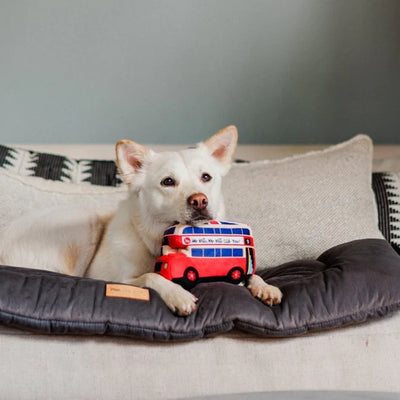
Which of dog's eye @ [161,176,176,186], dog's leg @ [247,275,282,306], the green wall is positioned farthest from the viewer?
the green wall

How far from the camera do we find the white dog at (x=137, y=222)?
1.94 metres

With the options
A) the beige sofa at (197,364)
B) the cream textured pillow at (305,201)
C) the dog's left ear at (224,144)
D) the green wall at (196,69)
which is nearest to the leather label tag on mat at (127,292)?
the beige sofa at (197,364)

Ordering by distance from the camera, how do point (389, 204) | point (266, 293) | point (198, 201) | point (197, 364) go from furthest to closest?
point (389, 204) → point (198, 201) → point (266, 293) → point (197, 364)

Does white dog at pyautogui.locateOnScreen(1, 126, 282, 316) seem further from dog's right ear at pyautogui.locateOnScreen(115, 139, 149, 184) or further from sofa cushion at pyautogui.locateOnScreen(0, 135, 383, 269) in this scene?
sofa cushion at pyautogui.locateOnScreen(0, 135, 383, 269)

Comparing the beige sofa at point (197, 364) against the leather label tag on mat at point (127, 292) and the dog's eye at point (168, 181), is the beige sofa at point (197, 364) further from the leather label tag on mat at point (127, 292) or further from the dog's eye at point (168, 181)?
the dog's eye at point (168, 181)

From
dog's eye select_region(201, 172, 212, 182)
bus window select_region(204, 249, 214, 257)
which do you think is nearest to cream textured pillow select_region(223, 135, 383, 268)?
dog's eye select_region(201, 172, 212, 182)

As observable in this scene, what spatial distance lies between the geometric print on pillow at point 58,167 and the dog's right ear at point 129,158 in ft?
2.46

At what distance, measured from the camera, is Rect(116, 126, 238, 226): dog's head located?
6.40 feet

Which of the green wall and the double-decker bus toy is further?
the green wall

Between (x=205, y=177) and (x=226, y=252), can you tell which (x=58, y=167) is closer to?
(x=205, y=177)

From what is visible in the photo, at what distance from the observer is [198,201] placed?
1.90 metres

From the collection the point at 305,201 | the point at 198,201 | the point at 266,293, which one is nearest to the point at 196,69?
the point at 305,201

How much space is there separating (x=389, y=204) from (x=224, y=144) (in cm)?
105

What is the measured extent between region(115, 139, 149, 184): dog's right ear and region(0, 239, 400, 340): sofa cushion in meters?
0.48
